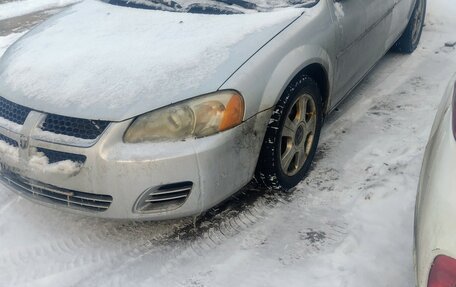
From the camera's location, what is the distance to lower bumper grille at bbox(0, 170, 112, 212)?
2562 millimetres

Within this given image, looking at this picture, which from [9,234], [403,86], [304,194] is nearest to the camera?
[9,234]

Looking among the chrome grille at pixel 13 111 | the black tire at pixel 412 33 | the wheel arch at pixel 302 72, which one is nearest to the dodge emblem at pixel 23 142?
the chrome grille at pixel 13 111

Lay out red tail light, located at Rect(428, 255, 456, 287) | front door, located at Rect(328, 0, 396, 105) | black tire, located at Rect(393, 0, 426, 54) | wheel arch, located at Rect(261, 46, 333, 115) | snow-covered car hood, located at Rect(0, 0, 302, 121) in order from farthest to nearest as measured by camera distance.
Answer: black tire, located at Rect(393, 0, 426, 54)
front door, located at Rect(328, 0, 396, 105)
wheel arch, located at Rect(261, 46, 333, 115)
snow-covered car hood, located at Rect(0, 0, 302, 121)
red tail light, located at Rect(428, 255, 456, 287)

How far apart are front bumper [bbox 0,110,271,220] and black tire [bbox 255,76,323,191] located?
21 cm

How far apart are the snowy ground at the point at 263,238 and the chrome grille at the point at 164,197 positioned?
0.33 meters

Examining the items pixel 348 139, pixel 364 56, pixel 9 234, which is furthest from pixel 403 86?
pixel 9 234

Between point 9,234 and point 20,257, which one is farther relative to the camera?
point 9,234

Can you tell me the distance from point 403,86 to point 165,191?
3.13 metres

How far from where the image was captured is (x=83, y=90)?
2619 millimetres

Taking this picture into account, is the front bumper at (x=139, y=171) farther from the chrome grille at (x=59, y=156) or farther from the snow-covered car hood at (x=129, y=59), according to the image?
the snow-covered car hood at (x=129, y=59)

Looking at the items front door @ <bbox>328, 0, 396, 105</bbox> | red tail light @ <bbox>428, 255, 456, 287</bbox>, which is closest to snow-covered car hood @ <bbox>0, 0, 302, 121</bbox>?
front door @ <bbox>328, 0, 396, 105</bbox>

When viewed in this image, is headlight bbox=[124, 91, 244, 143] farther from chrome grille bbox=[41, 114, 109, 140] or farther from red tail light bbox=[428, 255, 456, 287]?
red tail light bbox=[428, 255, 456, 287]

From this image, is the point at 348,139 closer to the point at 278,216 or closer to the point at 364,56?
the point at 364,56

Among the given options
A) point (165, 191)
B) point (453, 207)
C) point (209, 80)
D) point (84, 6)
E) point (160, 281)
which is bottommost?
point (160, 281)
